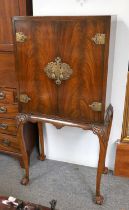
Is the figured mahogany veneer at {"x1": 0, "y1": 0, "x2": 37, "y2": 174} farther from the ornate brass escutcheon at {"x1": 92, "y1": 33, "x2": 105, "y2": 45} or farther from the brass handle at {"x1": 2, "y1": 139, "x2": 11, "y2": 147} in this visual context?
the ornate brass escutcheon at {"x1": 92, "y1": 33, "x2": 105, "y2": 45}

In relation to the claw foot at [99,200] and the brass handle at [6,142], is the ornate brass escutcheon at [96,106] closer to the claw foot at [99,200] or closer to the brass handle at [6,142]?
the claw foot at [99,200]

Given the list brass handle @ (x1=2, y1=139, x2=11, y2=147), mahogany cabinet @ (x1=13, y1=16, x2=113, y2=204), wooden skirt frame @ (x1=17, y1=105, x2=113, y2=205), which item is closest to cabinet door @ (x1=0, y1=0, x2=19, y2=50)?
mahogany cabinet @ (x1=13, y1=16, x2=113, y2=204)

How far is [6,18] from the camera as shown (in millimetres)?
1680

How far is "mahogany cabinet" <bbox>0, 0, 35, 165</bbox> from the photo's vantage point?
5.41 ft

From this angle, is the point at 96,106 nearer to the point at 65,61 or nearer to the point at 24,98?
the point at 65,61

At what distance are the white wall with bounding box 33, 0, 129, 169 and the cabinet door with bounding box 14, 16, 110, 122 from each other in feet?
1.11

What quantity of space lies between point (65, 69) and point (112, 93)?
50cm

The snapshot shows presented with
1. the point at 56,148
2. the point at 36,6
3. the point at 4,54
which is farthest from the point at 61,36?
the point at 56,148

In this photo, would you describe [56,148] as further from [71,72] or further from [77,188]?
[71,72]

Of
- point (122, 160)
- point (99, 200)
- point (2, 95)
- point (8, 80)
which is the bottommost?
point (99, 200)

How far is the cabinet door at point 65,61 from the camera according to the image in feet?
4.21

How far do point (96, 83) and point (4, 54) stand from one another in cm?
80

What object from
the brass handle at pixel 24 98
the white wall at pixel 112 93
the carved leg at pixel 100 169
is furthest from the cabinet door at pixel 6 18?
the carved leg at pixel 100 169

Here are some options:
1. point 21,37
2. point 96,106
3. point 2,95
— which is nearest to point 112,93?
point 96,106
